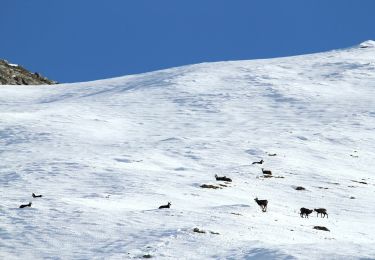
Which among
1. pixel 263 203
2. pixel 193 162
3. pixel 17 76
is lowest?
pixel 263 203

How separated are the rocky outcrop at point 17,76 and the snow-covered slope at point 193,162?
1634 cm

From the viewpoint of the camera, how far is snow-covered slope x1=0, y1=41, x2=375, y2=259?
20.8m

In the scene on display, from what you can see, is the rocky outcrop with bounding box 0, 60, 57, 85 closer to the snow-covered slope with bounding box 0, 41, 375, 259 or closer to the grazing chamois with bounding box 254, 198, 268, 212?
the snow-covered slope with bounding box 0, 41, 375, 259

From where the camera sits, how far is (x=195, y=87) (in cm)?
6259

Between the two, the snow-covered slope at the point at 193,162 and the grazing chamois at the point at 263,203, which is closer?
the snow-covered slope at the point at 193,162

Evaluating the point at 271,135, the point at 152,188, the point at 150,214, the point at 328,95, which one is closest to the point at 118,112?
the point at 271,135

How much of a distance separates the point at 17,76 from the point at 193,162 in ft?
194

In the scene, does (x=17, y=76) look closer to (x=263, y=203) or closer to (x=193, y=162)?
(x=193, y=162)

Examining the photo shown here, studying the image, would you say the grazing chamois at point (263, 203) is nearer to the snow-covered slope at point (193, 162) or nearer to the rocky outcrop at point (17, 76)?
the snow-covered slope at point (193, 162)

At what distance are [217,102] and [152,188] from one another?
28427 millimetres

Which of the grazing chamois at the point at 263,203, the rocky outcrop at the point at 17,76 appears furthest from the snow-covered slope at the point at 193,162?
the rocky outcrop at the point at 17,76

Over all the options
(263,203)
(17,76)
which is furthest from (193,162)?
(17,76)

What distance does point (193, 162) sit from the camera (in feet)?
119

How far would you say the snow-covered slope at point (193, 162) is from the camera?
20.8 meters
